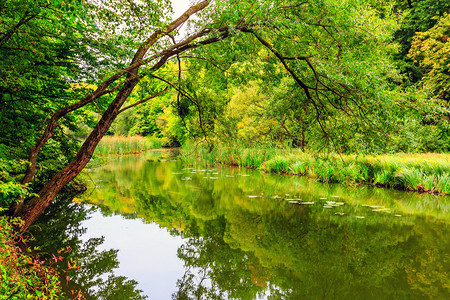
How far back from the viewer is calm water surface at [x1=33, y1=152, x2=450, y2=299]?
3977 mm

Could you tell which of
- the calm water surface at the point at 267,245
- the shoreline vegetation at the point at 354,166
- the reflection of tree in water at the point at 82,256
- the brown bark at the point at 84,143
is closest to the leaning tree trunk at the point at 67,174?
the brown bark at the point at 84,143

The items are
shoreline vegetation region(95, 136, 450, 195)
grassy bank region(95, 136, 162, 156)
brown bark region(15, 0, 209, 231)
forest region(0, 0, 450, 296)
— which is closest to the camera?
forest region(0, 0, 450, 296)

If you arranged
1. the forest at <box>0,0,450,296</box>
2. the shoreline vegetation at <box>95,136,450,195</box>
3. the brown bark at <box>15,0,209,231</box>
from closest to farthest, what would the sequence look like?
the forest at <box>0,0,450,296</box> → the brown bark at <box>15,0,209,231</box> → the shoreline vegetation at <box>95,136,450,195</box>

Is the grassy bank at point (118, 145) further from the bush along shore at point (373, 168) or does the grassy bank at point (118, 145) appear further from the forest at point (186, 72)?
the forest at point (186, 72)

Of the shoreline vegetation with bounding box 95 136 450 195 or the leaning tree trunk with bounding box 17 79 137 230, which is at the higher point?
the leaning tree trunk with bounding box 17 79 137 230

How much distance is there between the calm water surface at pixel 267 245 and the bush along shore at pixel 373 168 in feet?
2.66

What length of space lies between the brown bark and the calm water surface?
1.24 m

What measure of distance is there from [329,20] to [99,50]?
12.5ft

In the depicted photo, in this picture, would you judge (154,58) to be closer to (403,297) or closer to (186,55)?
(186,55)

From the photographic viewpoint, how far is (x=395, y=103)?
420cm

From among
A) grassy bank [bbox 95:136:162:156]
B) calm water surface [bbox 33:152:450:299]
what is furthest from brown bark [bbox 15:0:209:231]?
grassy bank [bbox 95:136:162:156]

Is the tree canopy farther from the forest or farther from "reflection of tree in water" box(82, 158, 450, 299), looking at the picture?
"reflection of tree in water" box(82, 158, 450, 299)

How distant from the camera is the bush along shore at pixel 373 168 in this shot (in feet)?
32.2

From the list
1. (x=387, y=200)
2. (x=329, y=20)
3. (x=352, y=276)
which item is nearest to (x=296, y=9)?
(x=329, y=20)
